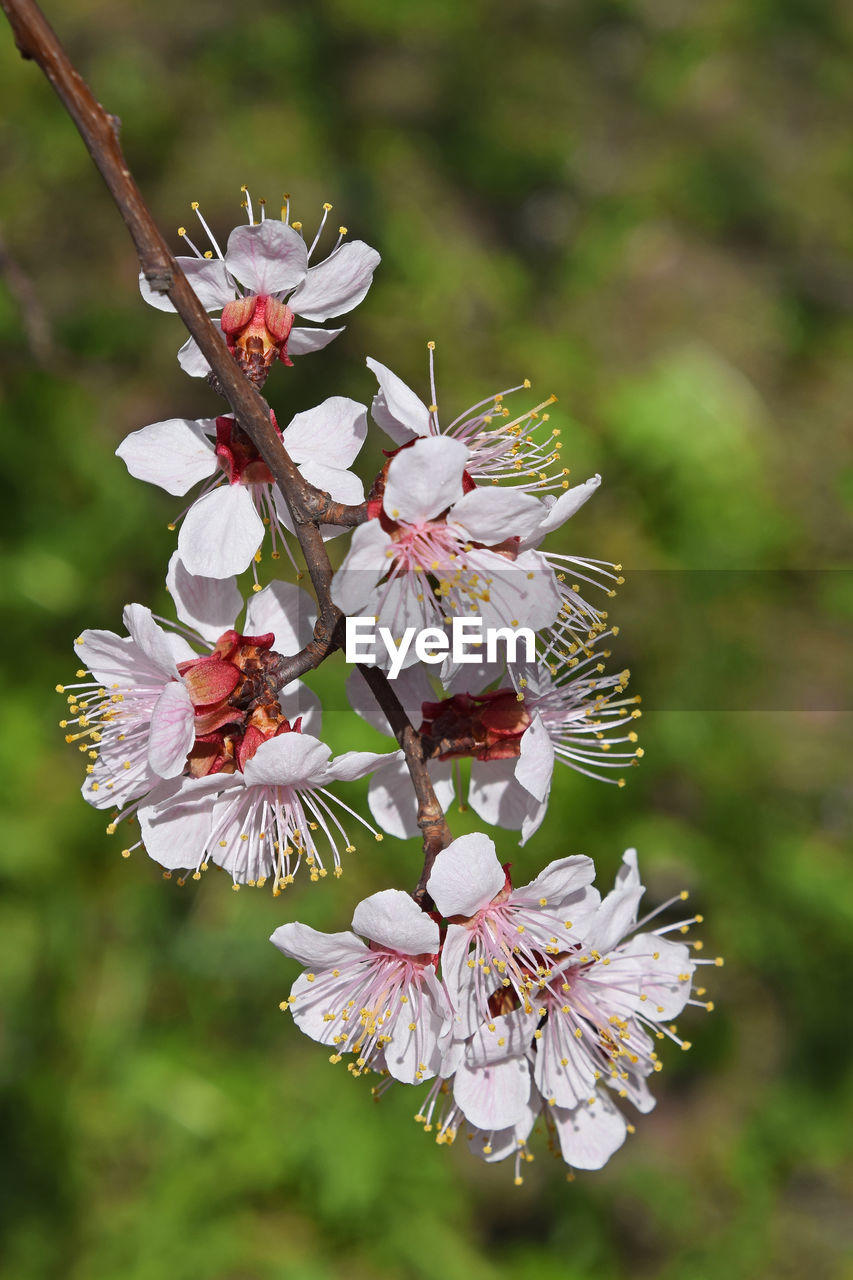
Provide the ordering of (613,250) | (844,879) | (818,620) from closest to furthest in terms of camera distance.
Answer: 1. (844,879)
2. (818,620)
3. (613,250)

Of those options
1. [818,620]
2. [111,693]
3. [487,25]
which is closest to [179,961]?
[111,693]

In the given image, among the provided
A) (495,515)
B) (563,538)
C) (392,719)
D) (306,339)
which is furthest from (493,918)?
(563,538)

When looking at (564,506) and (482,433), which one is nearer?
(564,506)

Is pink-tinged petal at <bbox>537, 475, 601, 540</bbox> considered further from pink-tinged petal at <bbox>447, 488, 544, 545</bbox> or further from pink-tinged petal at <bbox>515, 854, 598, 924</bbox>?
pink-tinged petal at <bbox>515, 854, 598, 924</bbox>

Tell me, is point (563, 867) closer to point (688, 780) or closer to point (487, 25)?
point (688, 780)

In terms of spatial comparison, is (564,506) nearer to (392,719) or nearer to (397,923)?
(392,719)
